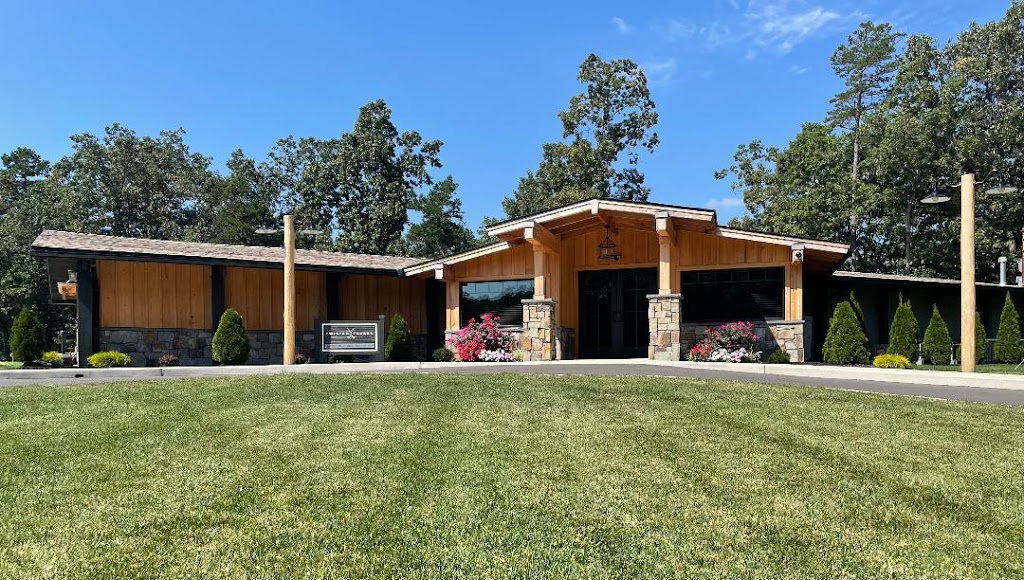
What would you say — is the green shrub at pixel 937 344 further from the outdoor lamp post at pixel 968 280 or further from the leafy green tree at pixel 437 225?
the leafy green tree at pixel 437 225

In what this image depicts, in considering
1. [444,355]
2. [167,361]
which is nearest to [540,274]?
[444,355]

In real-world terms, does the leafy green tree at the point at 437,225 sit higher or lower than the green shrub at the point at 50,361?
higher

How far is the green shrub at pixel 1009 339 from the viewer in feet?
50.8

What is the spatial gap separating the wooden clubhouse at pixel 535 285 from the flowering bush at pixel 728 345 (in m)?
0.56

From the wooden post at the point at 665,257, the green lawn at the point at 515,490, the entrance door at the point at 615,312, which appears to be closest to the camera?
the green lawn at the point at 515,490

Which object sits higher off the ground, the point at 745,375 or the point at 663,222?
the point at 663,222

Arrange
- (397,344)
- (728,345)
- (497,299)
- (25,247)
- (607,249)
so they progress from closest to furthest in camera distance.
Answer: (728,345), (397,344), (607,249), (497,299), (25,247)

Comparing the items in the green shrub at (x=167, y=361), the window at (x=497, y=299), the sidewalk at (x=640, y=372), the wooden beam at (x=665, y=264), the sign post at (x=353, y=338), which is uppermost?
the wooden beam at (x=665, y=264)

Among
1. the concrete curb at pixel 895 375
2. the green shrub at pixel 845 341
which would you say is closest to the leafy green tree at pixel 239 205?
the green shrub at pixel 845 341

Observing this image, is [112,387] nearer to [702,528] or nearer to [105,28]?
[702,528]

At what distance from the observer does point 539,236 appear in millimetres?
14586

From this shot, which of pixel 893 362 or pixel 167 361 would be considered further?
pixel 167 361

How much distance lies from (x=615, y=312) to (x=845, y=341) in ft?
17.7

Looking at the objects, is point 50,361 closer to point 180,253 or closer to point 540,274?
point 180,253
